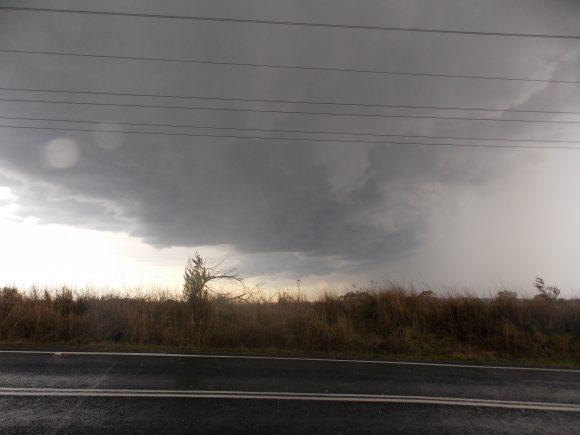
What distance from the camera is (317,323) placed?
1309cm

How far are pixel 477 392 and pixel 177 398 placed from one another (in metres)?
5.83

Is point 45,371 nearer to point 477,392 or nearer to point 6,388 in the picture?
point 6,388

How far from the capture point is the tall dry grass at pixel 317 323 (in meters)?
12.4

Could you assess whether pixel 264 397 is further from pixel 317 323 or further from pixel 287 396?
pixel 317 323

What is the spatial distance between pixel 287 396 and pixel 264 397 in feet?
1.38

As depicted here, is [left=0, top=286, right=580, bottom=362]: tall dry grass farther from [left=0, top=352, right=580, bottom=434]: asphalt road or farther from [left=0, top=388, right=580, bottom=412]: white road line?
[left=0, top=388, right=580, bottom=412]: white road line

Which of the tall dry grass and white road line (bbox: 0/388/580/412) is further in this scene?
the tall dry grass

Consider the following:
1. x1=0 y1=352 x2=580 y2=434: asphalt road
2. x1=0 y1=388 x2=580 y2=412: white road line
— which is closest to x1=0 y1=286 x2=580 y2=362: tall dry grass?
x1=0 y1=352 x2=580 y2=434: asphalt road

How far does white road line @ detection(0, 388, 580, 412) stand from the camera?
6641 mm

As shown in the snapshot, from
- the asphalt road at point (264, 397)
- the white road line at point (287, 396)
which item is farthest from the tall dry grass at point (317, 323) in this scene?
the white road line at point (287, 396)

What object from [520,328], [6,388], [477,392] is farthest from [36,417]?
[520,328]

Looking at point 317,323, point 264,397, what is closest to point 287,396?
point 264,397

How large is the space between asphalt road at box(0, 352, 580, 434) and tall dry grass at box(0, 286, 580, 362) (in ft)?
8.39

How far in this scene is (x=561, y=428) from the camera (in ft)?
19.7
